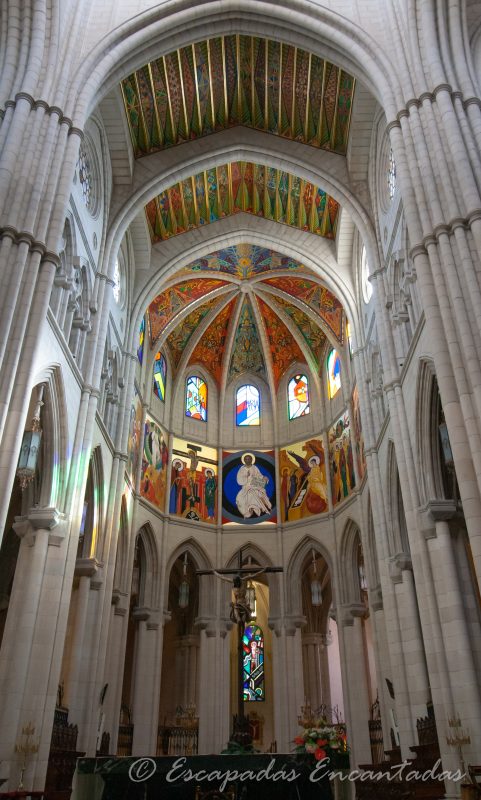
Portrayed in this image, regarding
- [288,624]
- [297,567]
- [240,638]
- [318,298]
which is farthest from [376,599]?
[318,298]

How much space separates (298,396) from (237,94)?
11.2 m

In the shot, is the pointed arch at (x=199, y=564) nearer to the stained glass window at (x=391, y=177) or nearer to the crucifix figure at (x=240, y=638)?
the crucifix figure at (x=240, y=638)

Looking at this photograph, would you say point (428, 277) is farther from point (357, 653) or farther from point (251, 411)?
point (251, 411)

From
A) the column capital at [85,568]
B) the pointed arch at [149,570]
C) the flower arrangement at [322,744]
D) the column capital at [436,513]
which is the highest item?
the pointed arch at [149,570]

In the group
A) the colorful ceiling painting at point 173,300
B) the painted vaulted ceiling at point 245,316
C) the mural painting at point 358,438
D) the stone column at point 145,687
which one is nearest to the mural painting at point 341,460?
the mural painting at point 358,438

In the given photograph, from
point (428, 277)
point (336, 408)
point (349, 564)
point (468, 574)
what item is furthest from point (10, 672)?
point (336, 408)

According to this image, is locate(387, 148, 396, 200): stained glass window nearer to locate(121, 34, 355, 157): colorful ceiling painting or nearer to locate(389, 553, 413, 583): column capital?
locate(121, 34, 355, 157): colorful ceiling painting

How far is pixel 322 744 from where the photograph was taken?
25.7 feet

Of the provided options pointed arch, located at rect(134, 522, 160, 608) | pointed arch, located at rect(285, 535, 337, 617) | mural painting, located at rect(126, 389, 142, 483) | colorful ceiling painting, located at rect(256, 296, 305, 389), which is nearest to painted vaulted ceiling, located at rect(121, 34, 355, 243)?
colorful ceiling painting, located at rect(256, 296, 305, 389)

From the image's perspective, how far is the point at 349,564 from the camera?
2119cm

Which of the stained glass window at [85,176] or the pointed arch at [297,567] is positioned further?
the pointed arch at [297,567]

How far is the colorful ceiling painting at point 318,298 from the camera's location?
23156 mm

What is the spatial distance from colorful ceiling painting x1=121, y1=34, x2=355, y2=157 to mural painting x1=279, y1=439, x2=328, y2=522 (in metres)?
10.3

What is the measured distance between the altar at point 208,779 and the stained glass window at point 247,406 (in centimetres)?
1887
